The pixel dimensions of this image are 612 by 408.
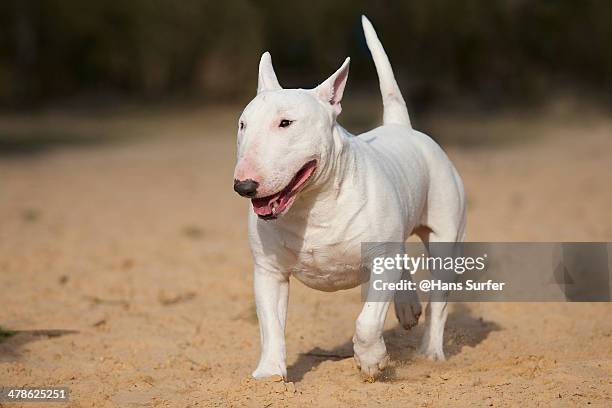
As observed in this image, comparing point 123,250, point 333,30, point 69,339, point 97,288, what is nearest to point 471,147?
point 333,30

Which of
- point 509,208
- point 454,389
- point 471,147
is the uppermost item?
point 471,147

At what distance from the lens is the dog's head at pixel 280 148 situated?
412cm

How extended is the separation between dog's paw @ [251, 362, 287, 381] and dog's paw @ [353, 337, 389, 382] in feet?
1.18

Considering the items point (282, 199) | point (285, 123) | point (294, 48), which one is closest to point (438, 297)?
point (282, 199)

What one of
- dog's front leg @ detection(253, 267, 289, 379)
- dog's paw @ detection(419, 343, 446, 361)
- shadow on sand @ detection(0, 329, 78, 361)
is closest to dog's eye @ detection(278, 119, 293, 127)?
dog's front leg @ detection(253, 267, 289, 379)

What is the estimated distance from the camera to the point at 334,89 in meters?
4.62

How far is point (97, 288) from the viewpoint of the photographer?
24.9 ft

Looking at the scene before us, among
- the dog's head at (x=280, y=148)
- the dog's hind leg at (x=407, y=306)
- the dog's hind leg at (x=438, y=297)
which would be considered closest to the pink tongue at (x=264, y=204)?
the dog's head at (x=280, y=148)

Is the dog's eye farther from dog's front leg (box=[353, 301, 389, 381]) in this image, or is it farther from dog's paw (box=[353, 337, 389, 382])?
dog's paw (box=[353, 337, 389, 382])

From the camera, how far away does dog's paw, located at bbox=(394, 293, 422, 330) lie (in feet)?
17.4

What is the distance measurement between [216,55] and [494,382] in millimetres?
19387

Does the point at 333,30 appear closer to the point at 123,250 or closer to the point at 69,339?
the point at 123,250

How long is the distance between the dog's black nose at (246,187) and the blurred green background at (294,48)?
1584cm

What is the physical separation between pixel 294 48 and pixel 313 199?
2226 cm
